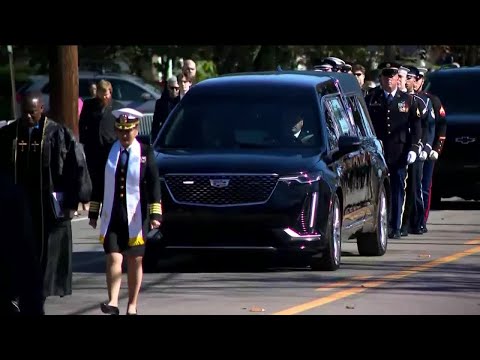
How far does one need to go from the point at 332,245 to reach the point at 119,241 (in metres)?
3.47

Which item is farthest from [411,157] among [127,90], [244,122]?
[127,90]

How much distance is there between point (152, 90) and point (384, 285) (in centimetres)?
2320

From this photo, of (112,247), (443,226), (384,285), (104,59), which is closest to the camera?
(112,247)

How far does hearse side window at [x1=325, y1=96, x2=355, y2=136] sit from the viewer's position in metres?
15.4

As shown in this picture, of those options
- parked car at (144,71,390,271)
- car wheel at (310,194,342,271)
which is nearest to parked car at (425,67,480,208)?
parked car at (144,71,390,271)

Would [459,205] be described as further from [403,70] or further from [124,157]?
[124,157]

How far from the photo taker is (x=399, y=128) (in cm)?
1834

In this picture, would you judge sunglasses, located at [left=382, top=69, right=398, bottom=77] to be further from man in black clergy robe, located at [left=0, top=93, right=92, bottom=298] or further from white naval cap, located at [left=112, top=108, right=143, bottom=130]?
man in black clergy robe, located at [left=0, top=93, right=92, bottom=298]

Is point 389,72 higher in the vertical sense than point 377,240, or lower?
higher

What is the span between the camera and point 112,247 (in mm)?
11258

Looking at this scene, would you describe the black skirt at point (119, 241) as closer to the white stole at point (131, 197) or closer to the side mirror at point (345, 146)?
the white stole at point (131, 197)
